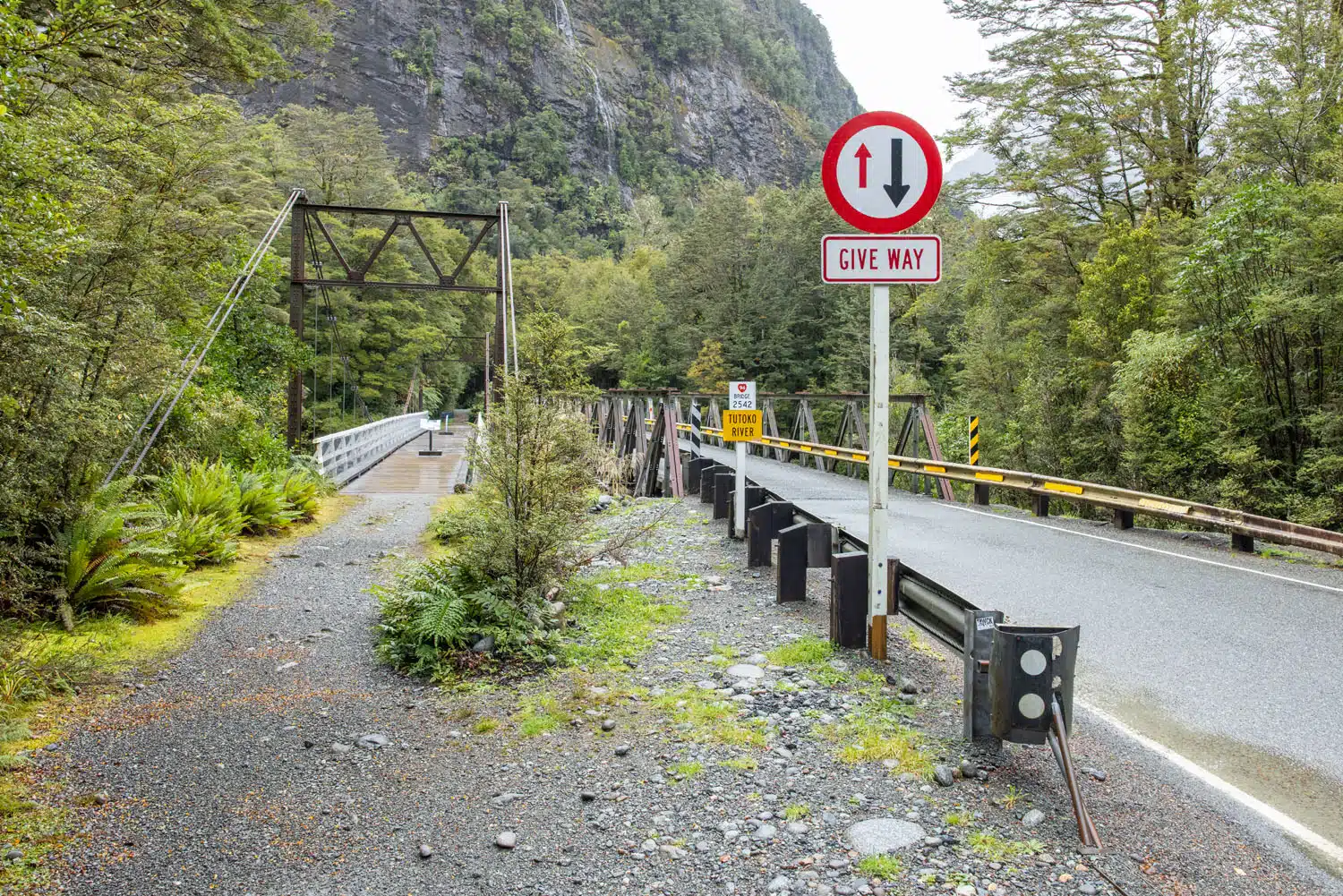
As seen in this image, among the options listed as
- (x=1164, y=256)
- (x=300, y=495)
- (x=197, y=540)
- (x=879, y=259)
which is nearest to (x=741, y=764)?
(x=879, y=259)

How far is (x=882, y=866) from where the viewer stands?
8.65ft

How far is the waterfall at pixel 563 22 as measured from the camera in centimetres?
13038

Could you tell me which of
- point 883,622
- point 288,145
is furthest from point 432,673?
point 288,145

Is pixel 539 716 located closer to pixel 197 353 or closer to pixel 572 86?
pixel 197 353

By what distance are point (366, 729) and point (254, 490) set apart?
6.27 m

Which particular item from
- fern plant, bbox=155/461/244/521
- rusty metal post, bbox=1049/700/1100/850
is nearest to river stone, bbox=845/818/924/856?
rusty metal post, bbox=1049/700/1100/850

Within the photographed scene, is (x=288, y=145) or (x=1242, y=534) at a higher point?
(x=288, y=145)

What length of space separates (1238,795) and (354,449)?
1736cm

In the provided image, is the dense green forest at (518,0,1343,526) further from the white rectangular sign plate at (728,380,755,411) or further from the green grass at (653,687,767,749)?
the green grass at (653,687,767,749)

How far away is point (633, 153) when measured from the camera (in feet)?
420

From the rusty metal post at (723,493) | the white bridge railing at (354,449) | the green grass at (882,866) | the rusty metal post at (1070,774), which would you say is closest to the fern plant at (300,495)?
the white bridge railing at (354,449)

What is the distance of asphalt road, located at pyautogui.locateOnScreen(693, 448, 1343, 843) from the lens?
135 inches

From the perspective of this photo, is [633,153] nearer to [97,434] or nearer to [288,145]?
[288,145]

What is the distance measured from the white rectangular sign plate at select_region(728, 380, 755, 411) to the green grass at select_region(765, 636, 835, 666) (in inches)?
166
